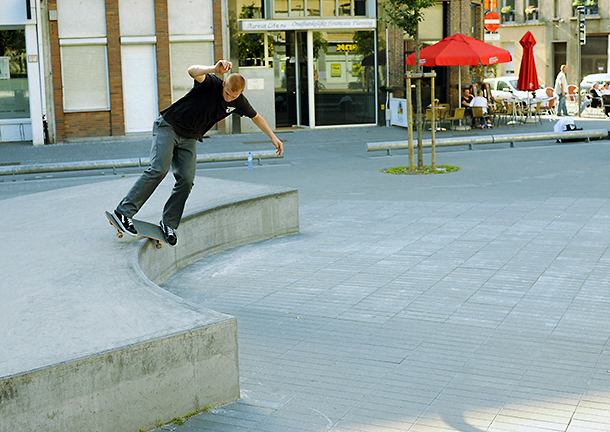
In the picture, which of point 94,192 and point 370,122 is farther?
point 370,122

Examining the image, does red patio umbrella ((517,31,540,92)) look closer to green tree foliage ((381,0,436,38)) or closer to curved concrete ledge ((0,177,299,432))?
green tree foliage ((381,0,436,38))

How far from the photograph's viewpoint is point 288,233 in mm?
8953

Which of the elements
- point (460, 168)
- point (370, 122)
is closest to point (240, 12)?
point (370, 122)

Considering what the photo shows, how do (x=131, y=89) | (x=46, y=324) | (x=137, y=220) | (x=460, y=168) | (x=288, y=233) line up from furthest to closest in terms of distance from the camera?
(x=131, y=89), (x=460, y=168), (x=288, y=233), (x=137, y=220), (x=46, y=324)

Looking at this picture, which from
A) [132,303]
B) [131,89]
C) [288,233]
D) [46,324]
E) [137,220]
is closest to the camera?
[46,324]

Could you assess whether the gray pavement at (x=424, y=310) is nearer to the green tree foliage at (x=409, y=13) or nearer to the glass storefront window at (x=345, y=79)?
the green tree foliage at (x=409, y=13)

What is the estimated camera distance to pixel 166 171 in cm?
654

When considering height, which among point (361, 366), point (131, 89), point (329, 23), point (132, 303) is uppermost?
point (329, 23)

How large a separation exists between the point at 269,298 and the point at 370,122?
18708 mm

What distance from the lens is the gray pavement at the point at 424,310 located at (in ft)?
13.4

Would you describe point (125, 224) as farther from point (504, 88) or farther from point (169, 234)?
point (504, 88)

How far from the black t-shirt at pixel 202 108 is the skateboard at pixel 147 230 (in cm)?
83

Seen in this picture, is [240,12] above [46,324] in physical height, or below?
above

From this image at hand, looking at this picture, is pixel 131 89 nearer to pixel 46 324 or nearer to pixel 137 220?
pixel 137 220
